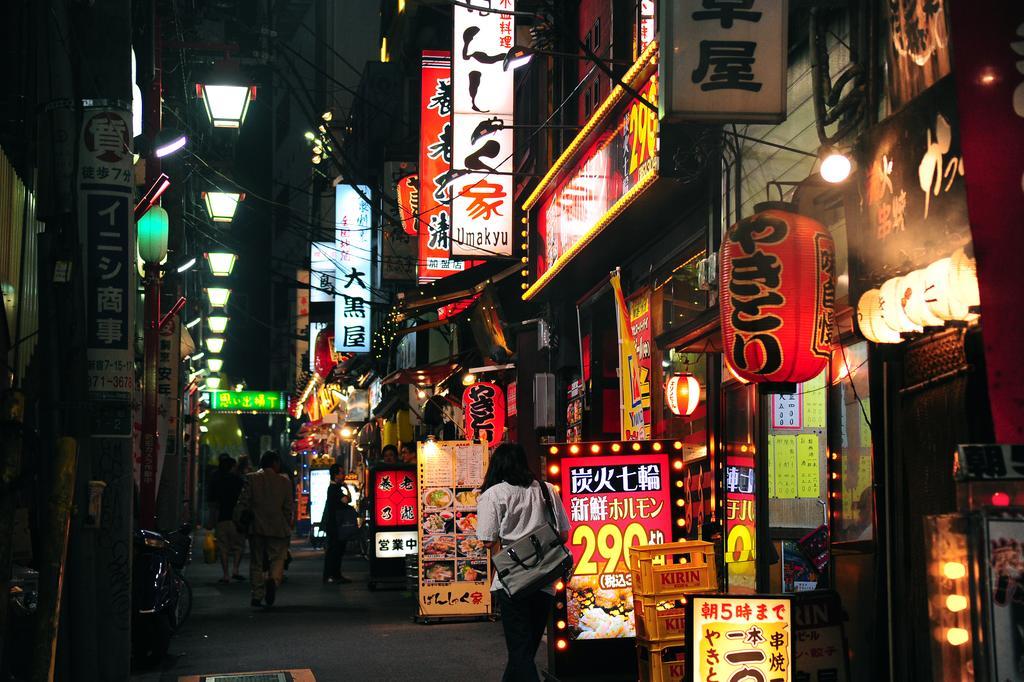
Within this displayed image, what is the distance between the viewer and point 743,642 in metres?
8.20

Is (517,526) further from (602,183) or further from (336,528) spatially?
(336,528)

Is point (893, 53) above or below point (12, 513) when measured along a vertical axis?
above

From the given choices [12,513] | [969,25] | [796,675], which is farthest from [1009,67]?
[12,513]

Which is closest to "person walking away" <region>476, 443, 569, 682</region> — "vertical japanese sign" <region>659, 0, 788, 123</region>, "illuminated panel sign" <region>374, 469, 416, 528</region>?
"vertical japanese sign" <region>659, 0, 788, 123</region>

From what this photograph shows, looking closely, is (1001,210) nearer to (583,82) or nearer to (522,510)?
(522,510)

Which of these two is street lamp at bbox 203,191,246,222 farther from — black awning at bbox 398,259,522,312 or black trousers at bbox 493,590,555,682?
black trousers at bbox 493,590,555,682

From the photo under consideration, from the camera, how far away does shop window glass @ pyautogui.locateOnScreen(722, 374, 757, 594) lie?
12.8 meters

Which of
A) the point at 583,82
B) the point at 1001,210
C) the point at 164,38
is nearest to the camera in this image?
the point at 1001,210

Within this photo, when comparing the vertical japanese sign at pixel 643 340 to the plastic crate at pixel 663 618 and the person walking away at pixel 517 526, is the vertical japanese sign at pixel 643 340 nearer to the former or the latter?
the person walking away at pixel 517 526

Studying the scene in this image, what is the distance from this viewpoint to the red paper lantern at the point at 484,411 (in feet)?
77.8

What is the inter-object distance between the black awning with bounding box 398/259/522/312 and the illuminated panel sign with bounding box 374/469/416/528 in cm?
308

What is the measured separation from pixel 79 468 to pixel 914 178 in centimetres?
651

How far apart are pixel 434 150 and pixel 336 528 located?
7423mm

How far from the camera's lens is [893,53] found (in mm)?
8977
